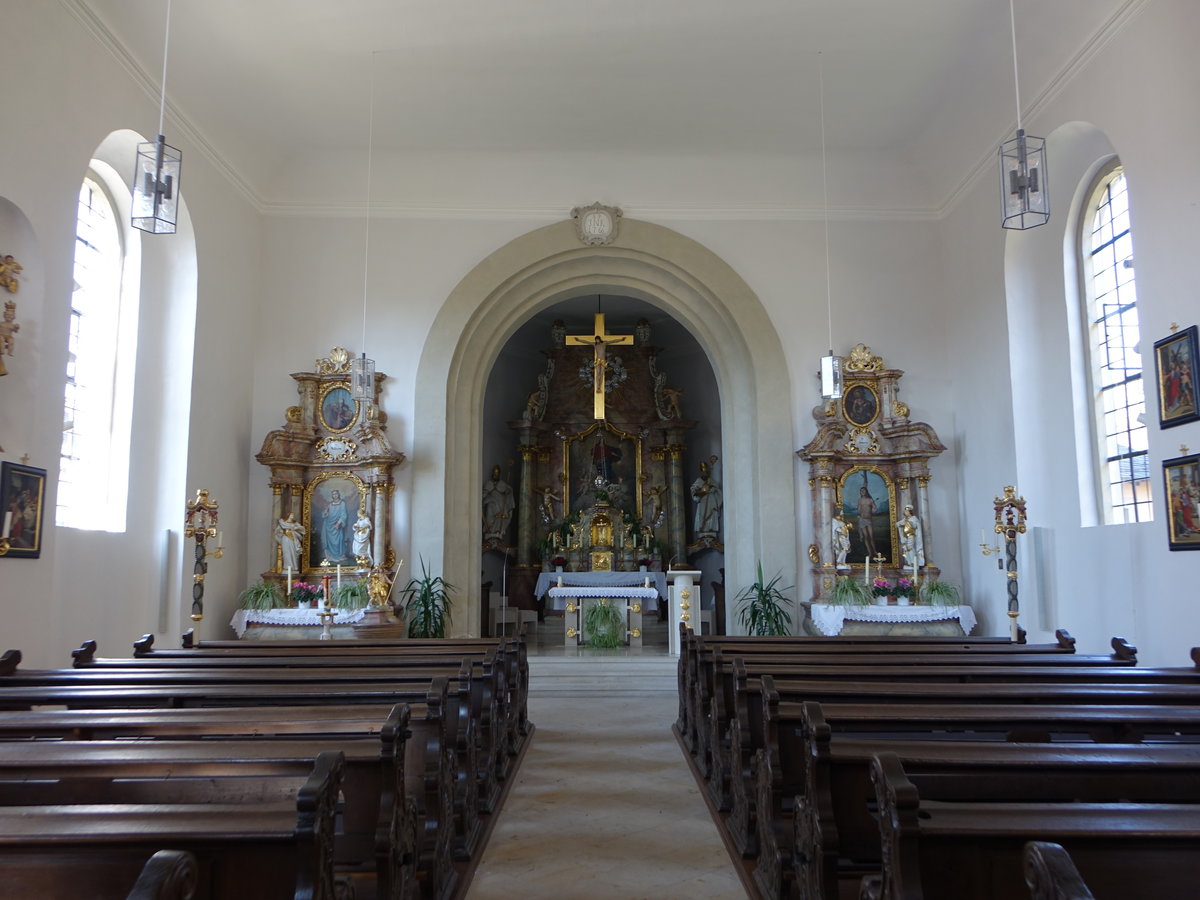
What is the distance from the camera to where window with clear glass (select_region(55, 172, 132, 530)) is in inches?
348

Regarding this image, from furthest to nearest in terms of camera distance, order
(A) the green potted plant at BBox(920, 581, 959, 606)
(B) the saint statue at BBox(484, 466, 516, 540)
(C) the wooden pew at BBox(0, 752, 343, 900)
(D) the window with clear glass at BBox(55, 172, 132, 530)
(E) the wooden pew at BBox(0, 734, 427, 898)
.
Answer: (B) the saint statue at BBox(484, 466, 516, 540), (A) the green potted plant at BBox(920, 581, 959, 606), (D) the window with clear glass at BBox(55, 172, 132, 530), (E) the wooden pew at BBox(0, 734, 427, 898), (C) the wooden pew at BBox(0, 752, 343, 900)

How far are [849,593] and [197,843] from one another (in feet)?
31.7

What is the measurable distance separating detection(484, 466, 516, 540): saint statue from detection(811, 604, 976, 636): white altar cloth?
7066 millimetres

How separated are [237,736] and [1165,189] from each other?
7753mm

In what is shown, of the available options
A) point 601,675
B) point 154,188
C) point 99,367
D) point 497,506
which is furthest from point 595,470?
point 154,188

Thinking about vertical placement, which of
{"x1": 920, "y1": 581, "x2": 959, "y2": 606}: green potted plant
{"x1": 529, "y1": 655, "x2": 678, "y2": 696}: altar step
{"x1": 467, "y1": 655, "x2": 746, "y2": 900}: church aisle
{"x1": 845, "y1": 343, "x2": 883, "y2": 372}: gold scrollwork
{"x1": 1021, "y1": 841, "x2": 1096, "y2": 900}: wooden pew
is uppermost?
{"x1": 845, "y1": 343, "x2": 883, "y2": 372}: gold scrollwork

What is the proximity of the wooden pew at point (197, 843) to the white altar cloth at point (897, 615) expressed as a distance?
8984mm

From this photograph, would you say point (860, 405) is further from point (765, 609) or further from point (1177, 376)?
point (1177, 376)

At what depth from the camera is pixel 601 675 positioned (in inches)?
405

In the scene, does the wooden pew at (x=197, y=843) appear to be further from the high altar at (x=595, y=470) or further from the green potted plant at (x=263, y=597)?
the high altar at (x=595, y=470)

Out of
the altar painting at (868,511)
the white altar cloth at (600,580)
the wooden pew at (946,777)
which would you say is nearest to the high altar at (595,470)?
the white altar cloth at (600,580)

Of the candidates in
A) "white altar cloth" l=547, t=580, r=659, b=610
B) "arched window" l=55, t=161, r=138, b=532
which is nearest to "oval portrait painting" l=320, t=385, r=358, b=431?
"arched window" l=55, t=161, r=138, b=532

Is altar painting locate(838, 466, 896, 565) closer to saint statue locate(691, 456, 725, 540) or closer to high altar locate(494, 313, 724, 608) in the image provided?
high altar locate(494, 313, 724, 608)

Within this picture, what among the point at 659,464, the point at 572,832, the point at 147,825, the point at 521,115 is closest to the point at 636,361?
the point at 659,464
